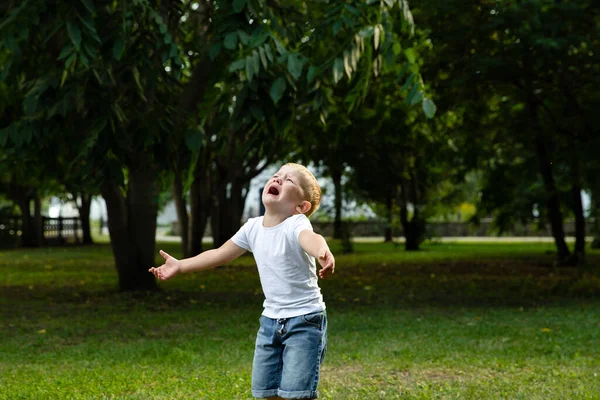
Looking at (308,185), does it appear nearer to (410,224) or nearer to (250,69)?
(250,69)

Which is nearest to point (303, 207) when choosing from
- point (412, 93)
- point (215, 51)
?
point (412, 93)

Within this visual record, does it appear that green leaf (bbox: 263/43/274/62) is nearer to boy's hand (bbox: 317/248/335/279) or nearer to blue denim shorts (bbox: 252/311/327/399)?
blue denim shorts (bbox: 252/311/327/399)

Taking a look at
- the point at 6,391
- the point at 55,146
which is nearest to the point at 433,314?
the point at 55,146

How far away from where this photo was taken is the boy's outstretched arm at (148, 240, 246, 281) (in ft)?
13.9

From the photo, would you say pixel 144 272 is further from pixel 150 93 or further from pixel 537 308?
pixel 537 308

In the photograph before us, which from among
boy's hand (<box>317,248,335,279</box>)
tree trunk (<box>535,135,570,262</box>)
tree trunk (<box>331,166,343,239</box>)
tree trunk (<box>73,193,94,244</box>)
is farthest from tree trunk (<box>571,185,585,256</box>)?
tree trunk (<box>73,193,94,244</box>)

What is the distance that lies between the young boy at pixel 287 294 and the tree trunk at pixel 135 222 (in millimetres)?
8698

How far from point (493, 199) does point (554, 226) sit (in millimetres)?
2975

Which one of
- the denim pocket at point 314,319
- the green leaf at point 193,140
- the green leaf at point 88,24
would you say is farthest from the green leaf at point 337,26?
the denim pocket at point 314,319

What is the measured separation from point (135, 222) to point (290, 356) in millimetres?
9234

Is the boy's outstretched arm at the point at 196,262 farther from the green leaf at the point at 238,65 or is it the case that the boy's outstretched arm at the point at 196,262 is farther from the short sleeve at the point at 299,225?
the green leaf at the point at 238,65

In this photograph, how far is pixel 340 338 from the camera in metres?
8.73

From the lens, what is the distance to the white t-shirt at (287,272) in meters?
4.08

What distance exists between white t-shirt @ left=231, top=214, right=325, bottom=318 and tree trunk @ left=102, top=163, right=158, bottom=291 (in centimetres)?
873
